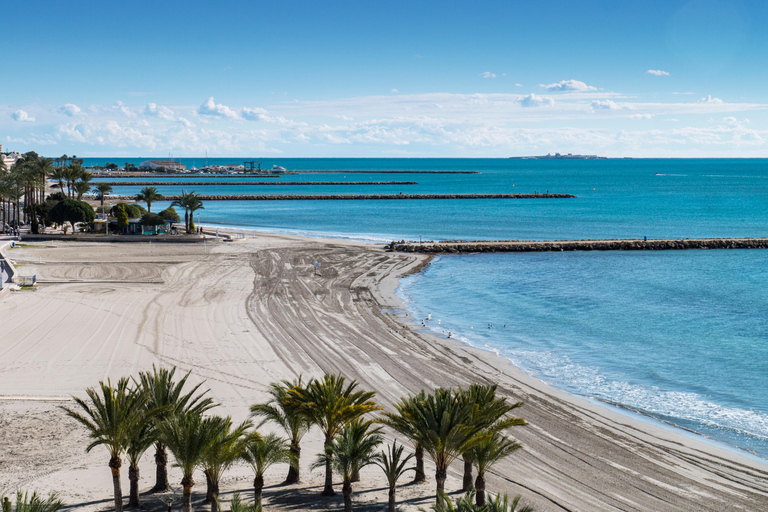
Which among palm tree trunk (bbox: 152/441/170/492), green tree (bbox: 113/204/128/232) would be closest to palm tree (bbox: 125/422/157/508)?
palm tree trunk (bbox: 152/441/170/492)

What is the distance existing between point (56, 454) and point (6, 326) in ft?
51.1

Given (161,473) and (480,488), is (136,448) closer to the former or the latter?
(161,473)

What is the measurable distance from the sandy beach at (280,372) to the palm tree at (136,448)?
18.6 inches

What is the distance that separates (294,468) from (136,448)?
153 inches

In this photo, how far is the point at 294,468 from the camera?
53.2 feet

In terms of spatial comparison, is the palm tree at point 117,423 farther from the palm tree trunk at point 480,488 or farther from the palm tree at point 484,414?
the palm tree trunk at point 480,488

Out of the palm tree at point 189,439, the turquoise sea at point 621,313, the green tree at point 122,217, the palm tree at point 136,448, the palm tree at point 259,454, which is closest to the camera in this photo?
the palm tree at point 189,439

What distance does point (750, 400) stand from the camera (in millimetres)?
23844

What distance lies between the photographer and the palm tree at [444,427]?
13938mm

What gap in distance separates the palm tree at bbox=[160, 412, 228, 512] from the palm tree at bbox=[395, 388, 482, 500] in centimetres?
413

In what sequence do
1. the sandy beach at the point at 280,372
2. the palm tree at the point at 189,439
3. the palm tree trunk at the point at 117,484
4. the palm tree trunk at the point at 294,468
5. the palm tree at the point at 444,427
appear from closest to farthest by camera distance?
1. the palm tree at the point at 189,439
2. the palm tree trunk at the point at 117,484
3. the palm tree at the point at 444,427
4. the palm tree trunk at the point at 294,468
5. the sandy beach at the point at 280,372

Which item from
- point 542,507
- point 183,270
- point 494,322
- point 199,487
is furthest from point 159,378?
point 183,270

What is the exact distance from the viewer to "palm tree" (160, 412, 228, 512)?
13.4m

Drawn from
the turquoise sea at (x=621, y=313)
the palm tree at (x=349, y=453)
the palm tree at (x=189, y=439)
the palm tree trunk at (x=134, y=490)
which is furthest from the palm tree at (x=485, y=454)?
the turquoise sea at (x=621, y=313)
